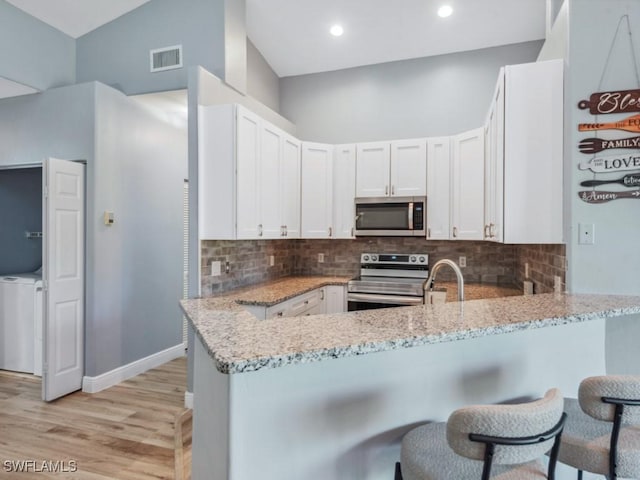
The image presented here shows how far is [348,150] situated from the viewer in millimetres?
3984

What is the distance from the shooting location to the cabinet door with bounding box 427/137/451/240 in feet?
12.1

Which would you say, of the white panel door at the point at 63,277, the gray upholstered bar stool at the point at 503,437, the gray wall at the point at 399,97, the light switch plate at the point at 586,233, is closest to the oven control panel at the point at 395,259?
the gray wall at the point at 399,97

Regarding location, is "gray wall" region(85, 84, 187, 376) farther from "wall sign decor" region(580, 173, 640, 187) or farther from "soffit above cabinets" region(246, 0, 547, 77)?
"wall sign decor" region(580, 173, 640, 187)

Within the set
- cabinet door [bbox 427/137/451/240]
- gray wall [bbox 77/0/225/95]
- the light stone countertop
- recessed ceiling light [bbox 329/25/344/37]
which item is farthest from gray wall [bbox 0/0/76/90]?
cabinet door [bbox 427/137/451/240]

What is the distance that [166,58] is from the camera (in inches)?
131

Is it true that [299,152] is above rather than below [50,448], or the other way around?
above

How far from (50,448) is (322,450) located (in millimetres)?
2233

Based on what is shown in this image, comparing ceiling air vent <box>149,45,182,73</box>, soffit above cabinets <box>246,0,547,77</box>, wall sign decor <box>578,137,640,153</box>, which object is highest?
soffit above cabinets <box>246,0,547,77</box>

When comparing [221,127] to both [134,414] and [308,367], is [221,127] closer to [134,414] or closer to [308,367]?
[308,367]

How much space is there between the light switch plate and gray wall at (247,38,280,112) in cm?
326

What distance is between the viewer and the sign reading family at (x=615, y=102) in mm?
1987

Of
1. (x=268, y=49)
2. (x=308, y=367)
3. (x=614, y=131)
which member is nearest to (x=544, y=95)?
(x=614, y=131)

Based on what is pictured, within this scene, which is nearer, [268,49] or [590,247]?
[590,247]

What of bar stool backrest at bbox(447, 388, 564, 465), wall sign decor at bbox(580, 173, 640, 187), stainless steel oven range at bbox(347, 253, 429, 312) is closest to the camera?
bar stool backrest at bbox(447, 388, 564, 465)
